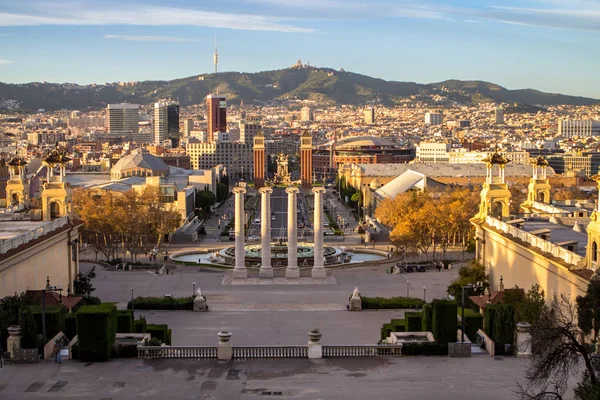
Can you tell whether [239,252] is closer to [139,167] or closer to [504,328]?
[504,328]

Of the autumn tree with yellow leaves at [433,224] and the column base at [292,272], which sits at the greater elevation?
the autumn tree with yellow leaves at [433,224]

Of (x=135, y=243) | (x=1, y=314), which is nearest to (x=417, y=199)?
(x=135, y=243)

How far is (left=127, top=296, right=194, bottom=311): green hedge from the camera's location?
4684 centimetres

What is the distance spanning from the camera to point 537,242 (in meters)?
40.1

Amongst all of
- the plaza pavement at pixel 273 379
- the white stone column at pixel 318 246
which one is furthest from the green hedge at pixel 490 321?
the white stone column at pixel 318 246

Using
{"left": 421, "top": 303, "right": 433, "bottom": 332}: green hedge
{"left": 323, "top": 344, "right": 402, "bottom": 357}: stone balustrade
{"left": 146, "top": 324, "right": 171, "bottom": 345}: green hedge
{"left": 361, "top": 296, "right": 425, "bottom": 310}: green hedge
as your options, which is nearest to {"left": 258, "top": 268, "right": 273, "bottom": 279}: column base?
{"left": 361, "top": 296, "right": 425, "bottom": 310}: green hedge

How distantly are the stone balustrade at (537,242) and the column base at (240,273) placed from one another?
1650 cm

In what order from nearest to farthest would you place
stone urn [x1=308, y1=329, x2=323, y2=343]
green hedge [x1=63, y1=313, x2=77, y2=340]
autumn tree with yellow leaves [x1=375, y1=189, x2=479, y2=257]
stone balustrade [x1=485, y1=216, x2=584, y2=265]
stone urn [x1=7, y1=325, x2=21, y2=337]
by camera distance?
stone urn [x1=7, y1=325, x2=21, y2=337] → stone urn [x1=308, y1=329, x2=323, y2=343] → green hedge [x1=63, y1=313, x2=77, y2=340] → stone balustrade [x1=485, y1=216, x2=584, y2=265] → autumn tree with yellow leaves [x1=375, y1=189, x2=479, y2=257]

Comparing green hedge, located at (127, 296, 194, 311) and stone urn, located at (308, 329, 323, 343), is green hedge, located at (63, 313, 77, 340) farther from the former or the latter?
green hedge, located at (127, 296, 194, 311)

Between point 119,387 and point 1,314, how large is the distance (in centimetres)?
749

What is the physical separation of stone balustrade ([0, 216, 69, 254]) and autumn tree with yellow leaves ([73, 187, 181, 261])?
16.4m

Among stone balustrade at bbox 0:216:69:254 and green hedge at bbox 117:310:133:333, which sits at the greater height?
stone balustrade at bbox 0:216:69:254

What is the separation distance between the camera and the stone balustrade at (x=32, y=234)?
3922 centimetres

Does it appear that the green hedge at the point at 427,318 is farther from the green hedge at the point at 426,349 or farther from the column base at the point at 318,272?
the column base at the point at 318,272
